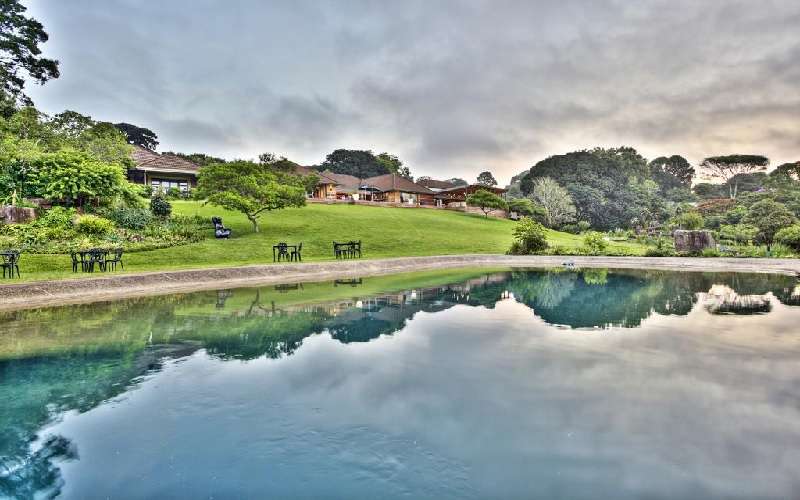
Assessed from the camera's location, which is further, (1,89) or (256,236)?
(256,236)

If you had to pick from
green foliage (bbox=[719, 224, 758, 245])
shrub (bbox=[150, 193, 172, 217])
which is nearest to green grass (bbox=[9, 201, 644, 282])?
shrub (bbox=[150, 193, 172, 217])

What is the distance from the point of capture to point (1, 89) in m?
22.3

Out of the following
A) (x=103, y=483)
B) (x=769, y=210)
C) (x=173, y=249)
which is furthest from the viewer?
(x=769, y=210)

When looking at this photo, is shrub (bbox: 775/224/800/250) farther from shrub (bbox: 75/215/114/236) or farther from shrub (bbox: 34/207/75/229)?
shrub (bbox: 34/207/75/229)

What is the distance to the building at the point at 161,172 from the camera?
4131 centimetres

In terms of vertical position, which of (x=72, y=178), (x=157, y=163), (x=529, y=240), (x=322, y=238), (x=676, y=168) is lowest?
(x=529, y=240)

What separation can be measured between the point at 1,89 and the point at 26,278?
15.0 m

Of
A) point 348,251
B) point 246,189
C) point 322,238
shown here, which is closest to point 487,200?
point 322,238

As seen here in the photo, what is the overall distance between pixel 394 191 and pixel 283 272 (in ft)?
146

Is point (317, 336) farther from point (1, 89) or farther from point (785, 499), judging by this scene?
point (1, 89)

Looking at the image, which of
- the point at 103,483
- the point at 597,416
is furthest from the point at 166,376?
the point at 597,416

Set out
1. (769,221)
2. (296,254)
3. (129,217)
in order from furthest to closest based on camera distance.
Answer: (769,221)
(129,217)
(296,254)

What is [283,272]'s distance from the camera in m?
18.5

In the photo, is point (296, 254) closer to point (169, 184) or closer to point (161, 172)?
point (161, 172)
